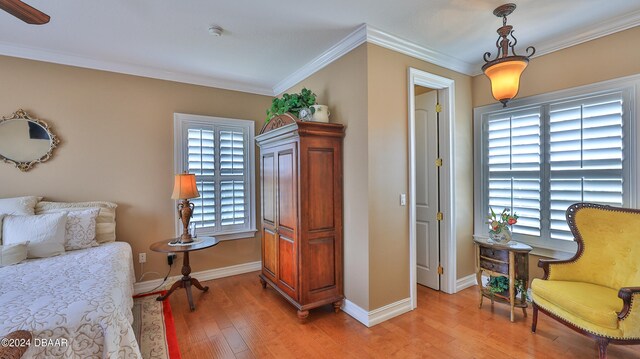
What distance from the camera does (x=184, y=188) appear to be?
9.93 feet

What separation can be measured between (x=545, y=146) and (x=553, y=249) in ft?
3.40

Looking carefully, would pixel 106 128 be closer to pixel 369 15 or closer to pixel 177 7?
pixel 177 7

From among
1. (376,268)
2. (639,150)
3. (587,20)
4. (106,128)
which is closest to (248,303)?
(376,268)

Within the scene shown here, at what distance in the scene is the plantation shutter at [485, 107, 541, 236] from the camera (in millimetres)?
2907

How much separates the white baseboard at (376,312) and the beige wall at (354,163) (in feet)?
0.20

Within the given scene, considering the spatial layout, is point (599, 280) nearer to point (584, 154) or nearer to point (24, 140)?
point (584, 154)

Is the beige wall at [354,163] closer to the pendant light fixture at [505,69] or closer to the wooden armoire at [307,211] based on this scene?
the wooden armoire at [307,211]

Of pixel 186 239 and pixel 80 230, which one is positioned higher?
pixel 80 230

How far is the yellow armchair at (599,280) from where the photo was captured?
1.81 m

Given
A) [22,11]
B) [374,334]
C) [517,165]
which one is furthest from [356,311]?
[22,11]

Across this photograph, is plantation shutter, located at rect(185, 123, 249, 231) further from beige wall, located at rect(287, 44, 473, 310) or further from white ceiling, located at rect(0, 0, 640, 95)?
beige wall, located at rect(287, 44, 473, 310)

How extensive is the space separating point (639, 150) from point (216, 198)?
14.3 feet

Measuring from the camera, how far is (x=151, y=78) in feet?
11.2

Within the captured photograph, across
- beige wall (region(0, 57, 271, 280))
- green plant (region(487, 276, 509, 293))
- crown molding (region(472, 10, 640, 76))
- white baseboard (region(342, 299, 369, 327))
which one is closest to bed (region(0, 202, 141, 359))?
beige wall (region(0, 57, 271, 280))
